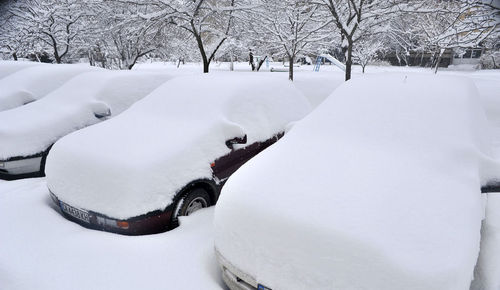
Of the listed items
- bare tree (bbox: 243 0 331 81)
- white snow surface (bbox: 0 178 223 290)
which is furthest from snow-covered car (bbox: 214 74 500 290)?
bare tree (bbox: 243 0 331 81)

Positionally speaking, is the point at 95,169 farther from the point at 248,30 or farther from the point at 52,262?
the point at 248,30

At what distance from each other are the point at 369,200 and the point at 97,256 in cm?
228

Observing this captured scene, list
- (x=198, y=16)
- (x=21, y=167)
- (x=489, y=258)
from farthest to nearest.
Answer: (x=198, y=16) < (x=21, y=167) < (x=489, y=258)

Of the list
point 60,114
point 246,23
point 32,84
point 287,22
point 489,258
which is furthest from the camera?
point 287,22

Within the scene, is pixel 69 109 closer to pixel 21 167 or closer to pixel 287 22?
pixel 21 167

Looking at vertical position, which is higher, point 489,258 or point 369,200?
point 369,200

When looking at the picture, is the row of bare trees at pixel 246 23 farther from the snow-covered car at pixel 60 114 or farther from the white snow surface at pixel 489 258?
the white snow surface at pixel 489 258

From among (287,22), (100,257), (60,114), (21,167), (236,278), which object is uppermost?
(287,22)

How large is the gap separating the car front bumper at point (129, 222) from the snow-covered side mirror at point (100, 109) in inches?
107

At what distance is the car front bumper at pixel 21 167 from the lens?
4.25 metres

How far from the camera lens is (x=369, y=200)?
1.85 m

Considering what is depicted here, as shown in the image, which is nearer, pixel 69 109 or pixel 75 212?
pixel 75 212

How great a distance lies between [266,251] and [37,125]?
464 cm

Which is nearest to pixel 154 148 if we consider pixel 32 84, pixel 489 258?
pixel 489 258
